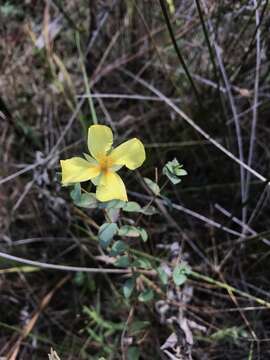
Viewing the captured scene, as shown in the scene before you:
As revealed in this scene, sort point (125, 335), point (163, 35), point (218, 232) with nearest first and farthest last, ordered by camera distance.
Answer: point (125, 335) → point (218, 232) → point (163, 35)

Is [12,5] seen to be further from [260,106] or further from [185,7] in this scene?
[260,106]

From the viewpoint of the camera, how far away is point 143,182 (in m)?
1.39

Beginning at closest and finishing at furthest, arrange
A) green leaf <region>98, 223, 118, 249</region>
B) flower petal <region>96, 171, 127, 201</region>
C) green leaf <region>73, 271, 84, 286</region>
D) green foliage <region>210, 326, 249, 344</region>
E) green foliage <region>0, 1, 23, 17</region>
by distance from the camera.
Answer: flower petal <region>96, 171, 127, 201</region>, green leaf <region>98, 223, 118, 249</region>, green foliage <region>210, 326, 249, 344</region>, green leaf <region>73, 271, 84, 286</region>, green foliage <region>0, 1, 23, 17</region>

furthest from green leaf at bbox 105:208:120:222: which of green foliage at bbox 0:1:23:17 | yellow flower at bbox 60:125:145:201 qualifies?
green foliage at bbox 0:1:23:17

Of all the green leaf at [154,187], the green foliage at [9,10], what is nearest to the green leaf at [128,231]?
the green leaf at [154,187]

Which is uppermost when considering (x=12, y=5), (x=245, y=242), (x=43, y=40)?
(x=12, y=5)

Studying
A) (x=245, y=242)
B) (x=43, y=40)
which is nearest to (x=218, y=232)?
(x=245, y=242)

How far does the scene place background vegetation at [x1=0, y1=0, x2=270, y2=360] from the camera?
4.19 feet

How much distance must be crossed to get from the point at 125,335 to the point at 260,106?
0.77 m

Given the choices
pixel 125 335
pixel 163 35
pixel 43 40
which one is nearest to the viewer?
pixel 125 335

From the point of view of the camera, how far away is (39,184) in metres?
1.32

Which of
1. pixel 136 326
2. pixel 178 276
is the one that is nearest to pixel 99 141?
pixel 178 276

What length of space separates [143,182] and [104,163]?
1.39 ft

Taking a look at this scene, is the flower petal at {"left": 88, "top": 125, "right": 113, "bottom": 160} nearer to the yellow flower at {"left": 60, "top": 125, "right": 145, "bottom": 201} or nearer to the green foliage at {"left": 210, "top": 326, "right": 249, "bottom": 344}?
the yellow flower at {"left": 60, "top": 125, "right": 145, "bottom": 201}
